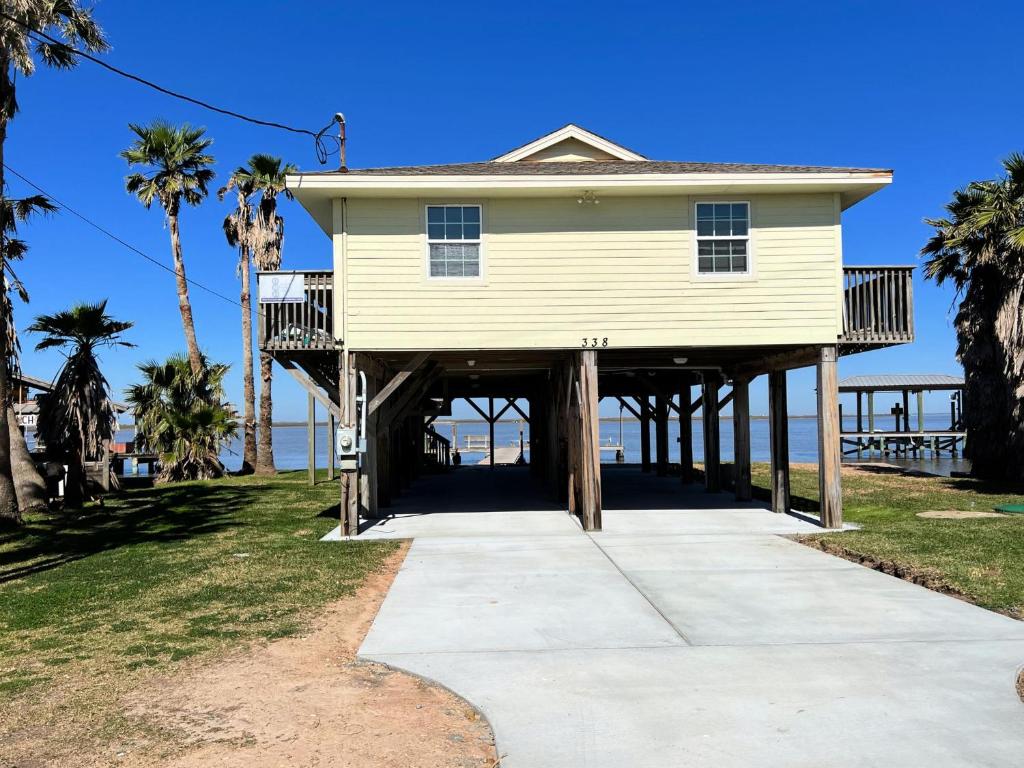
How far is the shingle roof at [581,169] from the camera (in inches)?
476

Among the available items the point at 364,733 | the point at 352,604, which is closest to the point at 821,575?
the point at 352,604

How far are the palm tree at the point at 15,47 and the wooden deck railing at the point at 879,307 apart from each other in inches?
543

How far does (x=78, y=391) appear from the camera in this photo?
18641 millimetres

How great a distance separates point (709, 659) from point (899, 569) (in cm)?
420

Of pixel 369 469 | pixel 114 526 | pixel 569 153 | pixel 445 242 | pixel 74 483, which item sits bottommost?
pixel 114 526

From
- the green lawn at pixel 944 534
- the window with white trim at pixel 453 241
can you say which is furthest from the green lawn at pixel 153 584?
the green lawn at pixel 944 534

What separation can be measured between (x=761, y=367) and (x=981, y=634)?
9.36m

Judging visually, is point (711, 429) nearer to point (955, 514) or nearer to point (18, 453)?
point (955, 514)

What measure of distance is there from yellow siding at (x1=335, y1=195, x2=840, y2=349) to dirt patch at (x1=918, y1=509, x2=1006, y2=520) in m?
3.70

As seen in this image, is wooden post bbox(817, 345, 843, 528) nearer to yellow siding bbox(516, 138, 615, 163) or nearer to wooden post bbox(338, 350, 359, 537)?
yellow siding bbox(516, 138, 615, 163)

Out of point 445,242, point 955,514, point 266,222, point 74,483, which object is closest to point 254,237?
point 266,222

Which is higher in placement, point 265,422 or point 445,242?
point 445,242

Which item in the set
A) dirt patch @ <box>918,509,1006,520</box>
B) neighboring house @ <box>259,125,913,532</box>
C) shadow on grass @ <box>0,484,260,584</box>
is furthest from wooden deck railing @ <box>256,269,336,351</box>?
dirt patch @ <box>918,509,1006,520</box>

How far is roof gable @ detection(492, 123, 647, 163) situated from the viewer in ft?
49.8
